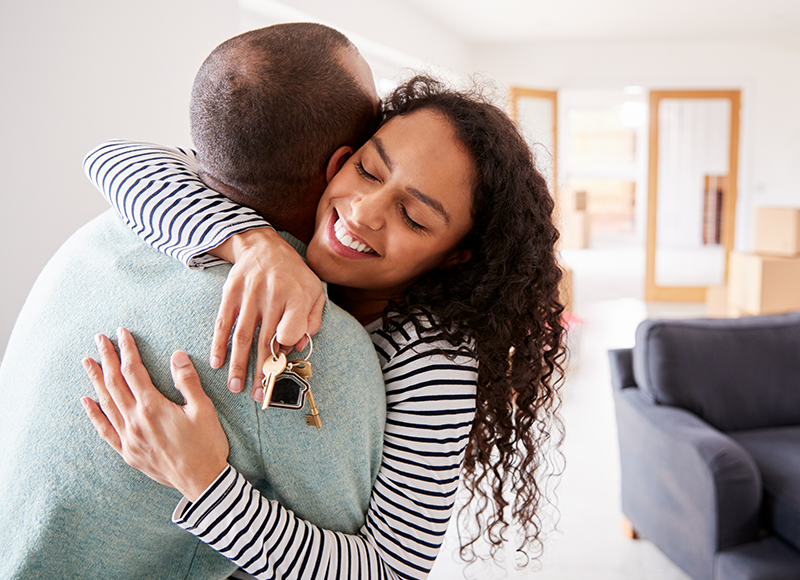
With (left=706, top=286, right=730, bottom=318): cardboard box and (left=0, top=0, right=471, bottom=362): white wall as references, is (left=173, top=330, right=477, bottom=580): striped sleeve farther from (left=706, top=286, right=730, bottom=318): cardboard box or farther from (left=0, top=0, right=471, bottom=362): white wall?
(left=706, top=286, right=730, bottom=318): cardboard box

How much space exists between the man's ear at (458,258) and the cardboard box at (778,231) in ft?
13.6

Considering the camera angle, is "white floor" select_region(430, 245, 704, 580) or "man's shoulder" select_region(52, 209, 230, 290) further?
"white floor" select_region(430, 245, 704, 580)

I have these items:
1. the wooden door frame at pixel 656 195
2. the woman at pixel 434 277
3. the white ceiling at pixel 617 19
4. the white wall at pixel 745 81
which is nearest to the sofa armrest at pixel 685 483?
the woman at pixel 434 277

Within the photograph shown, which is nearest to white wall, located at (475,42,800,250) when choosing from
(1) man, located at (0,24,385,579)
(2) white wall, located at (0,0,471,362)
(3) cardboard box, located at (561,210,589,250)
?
(3) cardboard box, located at (561,210,589,250)

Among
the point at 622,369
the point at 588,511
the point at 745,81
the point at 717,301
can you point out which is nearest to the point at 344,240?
the point at 622,369

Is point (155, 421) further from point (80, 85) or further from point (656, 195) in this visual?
point (656, 195)

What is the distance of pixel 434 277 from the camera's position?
1049mm

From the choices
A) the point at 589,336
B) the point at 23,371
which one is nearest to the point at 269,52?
the point at 23,371

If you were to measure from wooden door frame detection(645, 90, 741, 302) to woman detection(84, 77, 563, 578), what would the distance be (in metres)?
6.70

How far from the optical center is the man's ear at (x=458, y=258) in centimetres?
106

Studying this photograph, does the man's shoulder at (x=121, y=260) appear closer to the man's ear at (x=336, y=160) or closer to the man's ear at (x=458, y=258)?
the man's ear at (x=336, y=160)

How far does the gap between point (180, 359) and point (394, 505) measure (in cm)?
35

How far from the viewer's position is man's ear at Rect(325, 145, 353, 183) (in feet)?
2.95

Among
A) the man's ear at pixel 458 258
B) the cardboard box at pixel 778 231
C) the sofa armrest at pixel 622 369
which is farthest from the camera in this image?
the cardboard box at pixel 778 231
